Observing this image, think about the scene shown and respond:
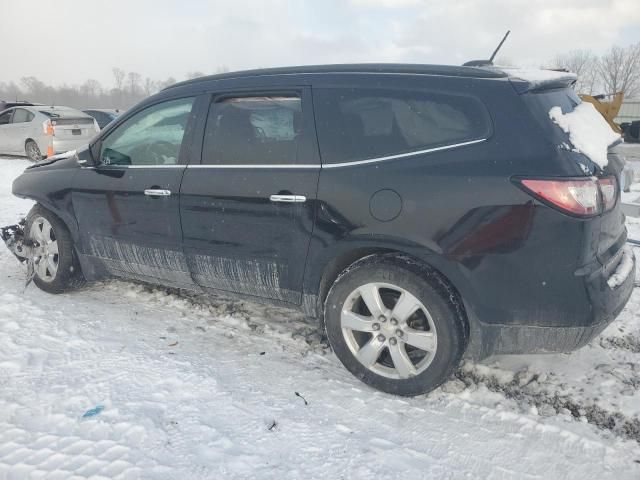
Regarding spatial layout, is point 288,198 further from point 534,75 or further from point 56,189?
point 56,189

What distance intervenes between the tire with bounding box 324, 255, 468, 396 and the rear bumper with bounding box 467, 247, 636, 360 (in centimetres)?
12

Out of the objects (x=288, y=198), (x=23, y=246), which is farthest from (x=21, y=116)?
(x=288, y=198)

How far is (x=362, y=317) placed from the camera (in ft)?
9.16

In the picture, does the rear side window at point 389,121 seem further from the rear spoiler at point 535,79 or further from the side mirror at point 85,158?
the side mirror at point 85,158

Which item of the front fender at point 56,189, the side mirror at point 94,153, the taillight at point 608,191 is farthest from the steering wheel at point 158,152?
the taillight at point 608,191

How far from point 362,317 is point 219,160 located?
1.39 metres

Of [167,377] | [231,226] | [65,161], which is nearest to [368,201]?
[231,226]

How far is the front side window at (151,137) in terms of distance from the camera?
3449 millimetres

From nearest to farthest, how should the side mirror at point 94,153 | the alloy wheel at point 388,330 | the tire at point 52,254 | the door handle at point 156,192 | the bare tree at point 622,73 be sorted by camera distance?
1. the alloy wheel at point 388,330
2. the door handle at point 156,192
3. the side mirror at point 94,153
4. the tire at point 52,254
5. the bare tree at point 622,73

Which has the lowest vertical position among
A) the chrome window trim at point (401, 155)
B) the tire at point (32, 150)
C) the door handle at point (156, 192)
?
the door handle at point (156, 192)

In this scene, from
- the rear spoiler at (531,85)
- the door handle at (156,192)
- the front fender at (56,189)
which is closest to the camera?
the rear spoiler at (531,85)

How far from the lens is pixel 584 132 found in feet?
8.11

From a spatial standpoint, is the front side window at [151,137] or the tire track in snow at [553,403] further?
the front side window at [151,137]

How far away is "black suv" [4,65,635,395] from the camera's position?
2.36m
